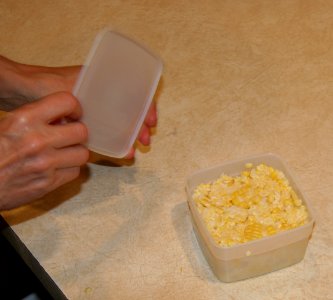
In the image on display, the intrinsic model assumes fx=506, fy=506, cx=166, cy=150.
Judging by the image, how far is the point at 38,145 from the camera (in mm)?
621

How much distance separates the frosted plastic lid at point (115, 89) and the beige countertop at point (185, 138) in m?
0.13

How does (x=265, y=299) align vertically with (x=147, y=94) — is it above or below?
below

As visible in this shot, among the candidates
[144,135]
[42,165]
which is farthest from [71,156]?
[144,135]

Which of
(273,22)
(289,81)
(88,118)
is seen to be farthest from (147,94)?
(273,22)

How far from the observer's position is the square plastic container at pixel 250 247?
61cm

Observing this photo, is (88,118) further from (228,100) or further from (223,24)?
(223,24)

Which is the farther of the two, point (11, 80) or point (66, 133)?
point (11, 80)

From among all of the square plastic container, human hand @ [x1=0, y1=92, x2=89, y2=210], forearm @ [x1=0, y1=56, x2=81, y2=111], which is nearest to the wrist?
forearm @ [x1=0, y1=56, x2=81, y2=111]

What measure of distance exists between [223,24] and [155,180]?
0.40 metres

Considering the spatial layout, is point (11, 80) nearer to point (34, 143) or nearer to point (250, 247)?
point (34, 143)

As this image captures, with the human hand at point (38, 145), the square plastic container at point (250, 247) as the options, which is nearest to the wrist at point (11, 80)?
the human hand at point (38, 145)

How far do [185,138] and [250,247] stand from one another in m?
0.28

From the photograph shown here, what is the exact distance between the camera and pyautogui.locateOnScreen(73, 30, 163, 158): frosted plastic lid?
62 centimetres

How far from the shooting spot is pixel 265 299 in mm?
646
